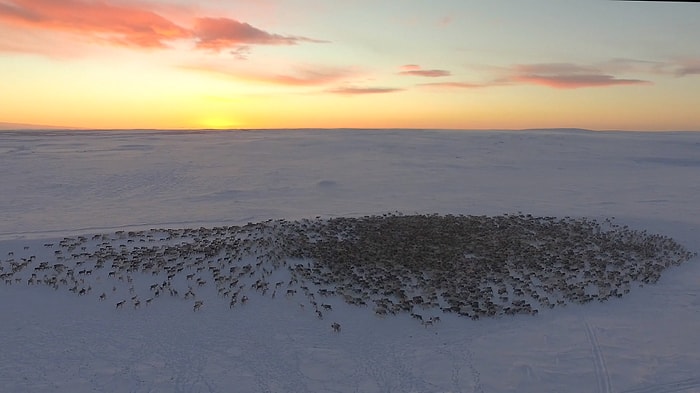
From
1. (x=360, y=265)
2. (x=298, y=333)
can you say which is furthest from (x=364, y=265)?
(x=298, y=333)

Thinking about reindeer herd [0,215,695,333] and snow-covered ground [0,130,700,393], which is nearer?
snow-covered ground [0,130,700,393]

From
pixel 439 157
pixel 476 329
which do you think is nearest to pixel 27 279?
pixel 476 329

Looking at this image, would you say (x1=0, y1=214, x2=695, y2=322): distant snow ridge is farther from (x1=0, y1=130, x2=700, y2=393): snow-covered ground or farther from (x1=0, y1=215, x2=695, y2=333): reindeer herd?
(x1=0, y1=130, x2=700, y2=393): snow-covered ground

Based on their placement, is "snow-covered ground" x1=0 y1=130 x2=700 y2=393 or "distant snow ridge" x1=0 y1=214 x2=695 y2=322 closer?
"snow-covered ground" x1=0 y1=130 x2=700 y2=393

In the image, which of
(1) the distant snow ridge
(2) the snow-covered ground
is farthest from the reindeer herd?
(2) the snow-covered ground

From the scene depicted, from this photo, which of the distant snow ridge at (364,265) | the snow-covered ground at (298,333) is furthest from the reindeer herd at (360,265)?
the snow-covered ground at (298,333)

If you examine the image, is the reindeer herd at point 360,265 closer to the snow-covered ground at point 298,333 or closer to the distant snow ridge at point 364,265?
the distant snow ridge at point 364,265

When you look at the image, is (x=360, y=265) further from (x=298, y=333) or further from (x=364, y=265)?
(x=298, y=333)

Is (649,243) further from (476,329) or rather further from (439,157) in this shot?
(439,157)
